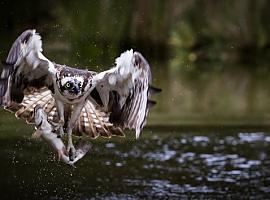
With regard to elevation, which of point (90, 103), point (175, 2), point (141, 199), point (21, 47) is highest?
point (175, 2)

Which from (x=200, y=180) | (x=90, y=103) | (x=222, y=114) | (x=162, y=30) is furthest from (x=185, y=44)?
(x=90, y=103)

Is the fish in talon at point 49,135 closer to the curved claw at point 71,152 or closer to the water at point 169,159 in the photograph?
the curved claw at point 71,152

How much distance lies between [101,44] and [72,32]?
882 mm

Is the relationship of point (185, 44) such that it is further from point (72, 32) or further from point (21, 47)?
point (21, 47)

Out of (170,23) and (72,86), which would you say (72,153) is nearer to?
(72,86)

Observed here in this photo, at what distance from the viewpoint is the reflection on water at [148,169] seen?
775 centimetres

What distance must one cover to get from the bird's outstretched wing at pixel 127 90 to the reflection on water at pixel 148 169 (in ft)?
5.08

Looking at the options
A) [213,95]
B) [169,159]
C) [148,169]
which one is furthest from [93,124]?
[213,95]

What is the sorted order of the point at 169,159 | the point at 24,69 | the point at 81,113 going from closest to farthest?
1. the point at 24,69
2. the point at 81,113
3. the point at 169,159

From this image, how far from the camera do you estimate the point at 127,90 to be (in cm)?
601

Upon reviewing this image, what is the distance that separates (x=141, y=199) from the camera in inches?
294

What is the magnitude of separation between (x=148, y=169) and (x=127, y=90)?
2.87 meters

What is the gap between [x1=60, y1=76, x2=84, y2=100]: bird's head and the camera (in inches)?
224

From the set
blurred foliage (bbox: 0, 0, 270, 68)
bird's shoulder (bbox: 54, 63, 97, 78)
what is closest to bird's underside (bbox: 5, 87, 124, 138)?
bird's shoulder (bbox: 54, 63, 97, 78)
